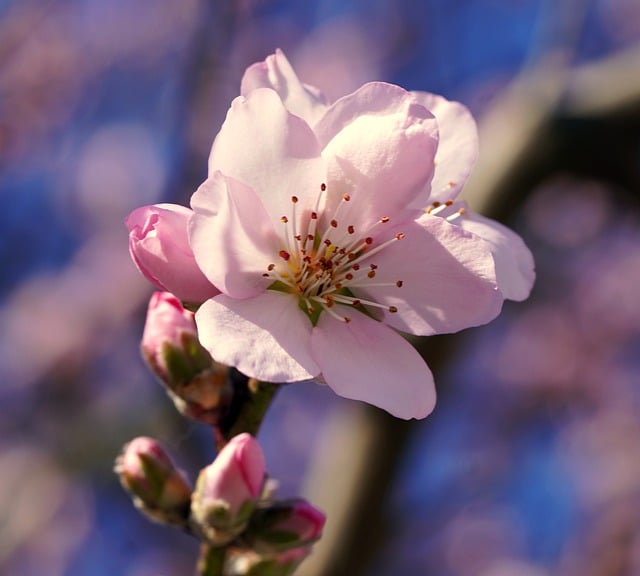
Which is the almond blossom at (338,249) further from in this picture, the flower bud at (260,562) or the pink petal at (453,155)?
the flower bud at (260,562)

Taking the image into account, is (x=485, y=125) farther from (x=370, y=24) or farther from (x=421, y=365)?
(x=370, y=24)

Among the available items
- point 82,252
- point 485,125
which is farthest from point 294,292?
point 82,252

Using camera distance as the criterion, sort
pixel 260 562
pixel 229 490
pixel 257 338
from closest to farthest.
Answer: pixel 257 338 < pixel 229 490 < pixel 260 562

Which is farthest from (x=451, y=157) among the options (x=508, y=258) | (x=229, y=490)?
(x=229, y=490)

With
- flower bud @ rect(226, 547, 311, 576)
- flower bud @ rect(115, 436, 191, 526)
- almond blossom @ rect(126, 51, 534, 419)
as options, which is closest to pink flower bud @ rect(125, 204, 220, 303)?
almond blossom @ rect(126, 51, 534, 419)

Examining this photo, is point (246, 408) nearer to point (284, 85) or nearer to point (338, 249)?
point (338, 249)

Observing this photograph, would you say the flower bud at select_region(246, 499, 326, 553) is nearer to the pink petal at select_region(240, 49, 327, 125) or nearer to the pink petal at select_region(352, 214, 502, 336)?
the pink petal at select_region(352, 214, 502, 336)

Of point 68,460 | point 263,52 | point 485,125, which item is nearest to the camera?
point 485,125

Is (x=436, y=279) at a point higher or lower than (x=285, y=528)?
higher
